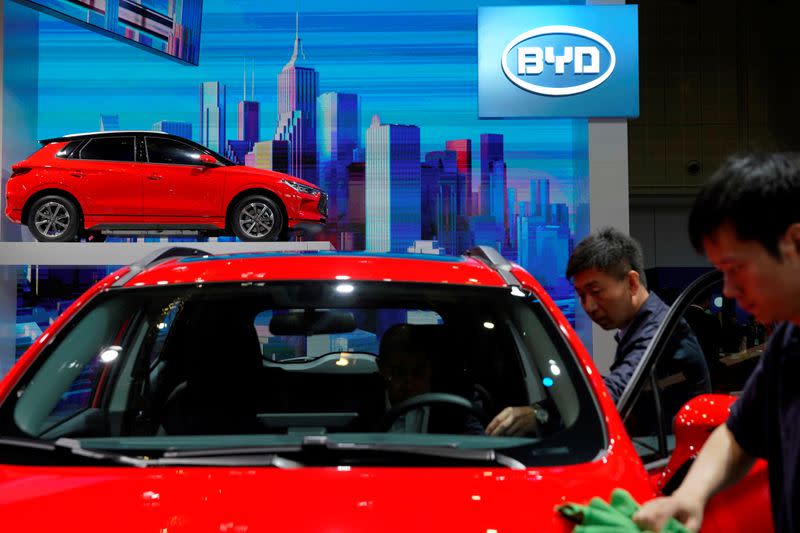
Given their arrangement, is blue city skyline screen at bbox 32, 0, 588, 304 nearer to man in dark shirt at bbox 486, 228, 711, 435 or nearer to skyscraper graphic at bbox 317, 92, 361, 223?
skyscraper graphic at bbox 317, 92, 361, 223

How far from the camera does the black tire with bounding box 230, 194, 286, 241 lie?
8.20 metres

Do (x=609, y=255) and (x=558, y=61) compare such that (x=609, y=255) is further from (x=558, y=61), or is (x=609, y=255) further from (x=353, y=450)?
(x=558, y=61)

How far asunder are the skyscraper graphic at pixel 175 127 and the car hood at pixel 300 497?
751cm

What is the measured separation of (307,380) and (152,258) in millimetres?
844

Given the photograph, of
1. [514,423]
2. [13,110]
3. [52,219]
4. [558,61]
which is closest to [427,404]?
[514,423]

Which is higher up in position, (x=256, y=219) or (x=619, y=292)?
(x=256, y=219)

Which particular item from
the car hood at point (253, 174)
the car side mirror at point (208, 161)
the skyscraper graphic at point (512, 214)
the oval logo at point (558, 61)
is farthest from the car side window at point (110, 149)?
the skyscraper graphic at point (512, 214)

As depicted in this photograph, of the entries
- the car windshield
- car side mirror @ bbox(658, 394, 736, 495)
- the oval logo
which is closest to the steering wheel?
the car windshield

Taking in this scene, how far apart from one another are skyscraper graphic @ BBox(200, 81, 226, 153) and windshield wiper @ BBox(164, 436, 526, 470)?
24.5ft

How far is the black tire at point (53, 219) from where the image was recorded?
7871 millimetres

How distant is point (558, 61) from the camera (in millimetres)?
7707

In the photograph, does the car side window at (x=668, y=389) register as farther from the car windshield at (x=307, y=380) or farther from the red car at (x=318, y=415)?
the car windshield at (x=307, y=380)

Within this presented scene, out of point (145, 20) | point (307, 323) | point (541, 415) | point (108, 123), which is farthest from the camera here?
point (108, 123)

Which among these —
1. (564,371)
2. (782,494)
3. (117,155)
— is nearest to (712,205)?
(782,494)
